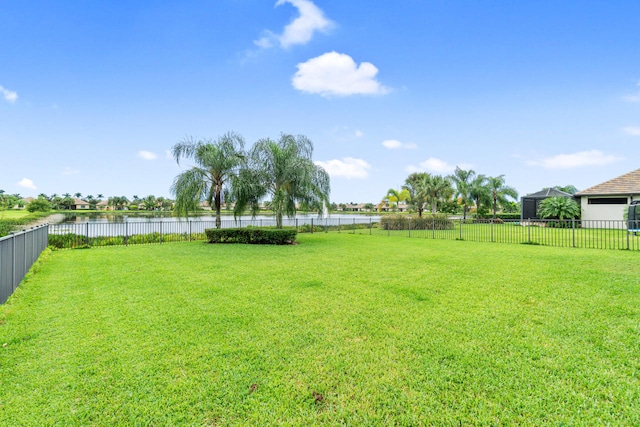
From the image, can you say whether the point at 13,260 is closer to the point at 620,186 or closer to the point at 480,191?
the point at 620,186

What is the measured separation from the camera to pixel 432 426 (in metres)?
1.77

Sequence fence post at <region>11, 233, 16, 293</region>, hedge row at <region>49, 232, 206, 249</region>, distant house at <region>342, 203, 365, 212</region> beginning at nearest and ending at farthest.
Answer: fence post at <region>11, 233, 16, 293</region>, hedge row at <region>49, 232, 206, 249</region>, distant house at <region>342, 203, 365, 212</region>

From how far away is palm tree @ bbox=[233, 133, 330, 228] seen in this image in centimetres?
1252

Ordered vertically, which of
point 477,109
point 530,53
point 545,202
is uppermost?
point 530,53

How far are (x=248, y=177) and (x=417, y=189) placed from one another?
72.6ft

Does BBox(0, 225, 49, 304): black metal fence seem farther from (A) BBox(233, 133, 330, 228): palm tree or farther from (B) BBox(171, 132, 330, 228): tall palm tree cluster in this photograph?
(A) BBox(233, 133, 330, 228): palm tree

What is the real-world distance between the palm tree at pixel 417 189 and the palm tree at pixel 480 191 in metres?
5.52

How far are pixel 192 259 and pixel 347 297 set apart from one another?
18.2 feet

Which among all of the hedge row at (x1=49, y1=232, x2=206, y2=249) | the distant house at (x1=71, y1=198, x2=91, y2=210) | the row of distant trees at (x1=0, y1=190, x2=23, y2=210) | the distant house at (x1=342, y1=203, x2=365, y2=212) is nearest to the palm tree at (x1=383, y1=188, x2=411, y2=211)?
the hedge row at (x1=49, y1=232, x2=206, y2=249)

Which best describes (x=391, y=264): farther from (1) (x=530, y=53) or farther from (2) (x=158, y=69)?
(2) (x=158, y=69)

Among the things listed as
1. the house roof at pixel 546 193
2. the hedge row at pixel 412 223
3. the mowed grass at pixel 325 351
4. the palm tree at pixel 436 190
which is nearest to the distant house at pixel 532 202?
the house roof at pixel 546 193

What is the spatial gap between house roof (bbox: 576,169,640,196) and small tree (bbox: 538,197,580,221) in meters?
1.32

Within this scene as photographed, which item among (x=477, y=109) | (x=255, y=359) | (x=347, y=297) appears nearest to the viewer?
(x=255, y=359)

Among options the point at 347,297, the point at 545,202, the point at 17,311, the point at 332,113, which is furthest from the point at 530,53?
the point at 17,311
